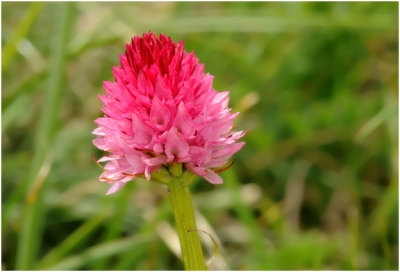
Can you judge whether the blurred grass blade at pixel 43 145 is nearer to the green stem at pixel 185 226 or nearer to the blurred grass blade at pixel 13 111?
the blurred grass blade at pixel 13 111

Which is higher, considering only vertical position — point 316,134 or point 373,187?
point 316,134

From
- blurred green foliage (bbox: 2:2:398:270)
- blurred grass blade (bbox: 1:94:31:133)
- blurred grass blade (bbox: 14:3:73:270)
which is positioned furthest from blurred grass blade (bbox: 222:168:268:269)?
blurred grass blade (bbox: 1:94:31:133)

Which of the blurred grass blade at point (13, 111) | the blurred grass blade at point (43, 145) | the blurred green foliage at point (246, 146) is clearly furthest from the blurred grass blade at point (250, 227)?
the blurred grass blade at point (13, 111)

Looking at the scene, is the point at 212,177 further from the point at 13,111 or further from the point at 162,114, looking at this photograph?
the point at 13,111

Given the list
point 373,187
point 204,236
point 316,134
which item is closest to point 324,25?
point 316,134

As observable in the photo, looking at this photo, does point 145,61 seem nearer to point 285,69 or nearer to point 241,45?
point 285,69

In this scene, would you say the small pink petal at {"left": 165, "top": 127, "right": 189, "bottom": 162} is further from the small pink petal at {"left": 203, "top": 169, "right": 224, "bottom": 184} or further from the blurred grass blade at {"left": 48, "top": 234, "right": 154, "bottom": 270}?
the blurred grass blade at {"left": 48, "top": 234, "right": 154, "bottom": 270}

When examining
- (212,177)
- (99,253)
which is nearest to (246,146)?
(99,253)
